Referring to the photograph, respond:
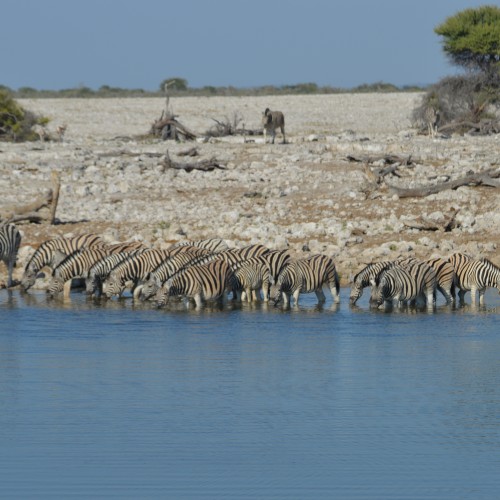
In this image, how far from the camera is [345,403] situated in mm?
10453

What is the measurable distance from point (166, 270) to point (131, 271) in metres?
0.64

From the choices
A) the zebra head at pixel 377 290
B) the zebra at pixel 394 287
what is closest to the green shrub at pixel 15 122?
the zebra head at pixel 377 290

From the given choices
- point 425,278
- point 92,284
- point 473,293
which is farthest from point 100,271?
point 473,293

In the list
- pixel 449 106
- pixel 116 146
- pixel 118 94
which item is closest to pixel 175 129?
pixel 116 146

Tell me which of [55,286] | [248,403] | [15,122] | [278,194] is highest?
[15,122]

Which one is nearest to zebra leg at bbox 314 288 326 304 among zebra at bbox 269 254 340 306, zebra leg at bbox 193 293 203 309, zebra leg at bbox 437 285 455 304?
zebra at bbox 269 254 340 306

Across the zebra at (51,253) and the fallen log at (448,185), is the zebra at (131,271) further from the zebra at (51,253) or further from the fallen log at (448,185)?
the fallen log at (448,185)

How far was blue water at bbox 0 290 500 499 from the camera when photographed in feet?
26.9

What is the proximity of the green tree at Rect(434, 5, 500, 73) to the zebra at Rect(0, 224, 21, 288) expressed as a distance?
1035 inches

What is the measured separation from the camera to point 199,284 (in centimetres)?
1536

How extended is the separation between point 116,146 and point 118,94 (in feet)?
122

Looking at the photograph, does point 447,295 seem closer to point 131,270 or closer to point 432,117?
point 131,270

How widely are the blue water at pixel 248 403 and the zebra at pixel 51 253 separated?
1.45m

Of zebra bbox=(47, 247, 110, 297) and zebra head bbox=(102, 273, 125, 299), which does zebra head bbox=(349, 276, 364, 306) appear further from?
zebra bbox=(47, 247, 110, 297)
